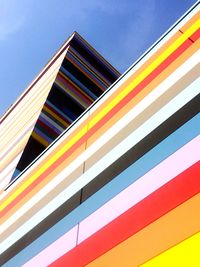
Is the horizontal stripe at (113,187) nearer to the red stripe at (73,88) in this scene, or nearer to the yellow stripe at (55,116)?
the yellow stripe at (55,116)

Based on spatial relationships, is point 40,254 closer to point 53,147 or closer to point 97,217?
point 97,217

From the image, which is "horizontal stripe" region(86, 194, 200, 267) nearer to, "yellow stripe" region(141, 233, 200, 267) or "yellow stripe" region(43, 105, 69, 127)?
"yellow stripe" region(141, 233, 200, 267)

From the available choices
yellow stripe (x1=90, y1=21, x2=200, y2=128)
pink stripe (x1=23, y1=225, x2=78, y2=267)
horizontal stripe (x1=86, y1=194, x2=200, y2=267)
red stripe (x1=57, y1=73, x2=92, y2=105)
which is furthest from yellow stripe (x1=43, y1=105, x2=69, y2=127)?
horizontal stripe (x1=86, y1=194, x2=200, y2=267)

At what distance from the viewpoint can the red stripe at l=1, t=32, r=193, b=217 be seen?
3484 mm

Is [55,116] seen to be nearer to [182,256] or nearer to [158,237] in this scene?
[158,237]

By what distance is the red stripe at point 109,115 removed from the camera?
348cm

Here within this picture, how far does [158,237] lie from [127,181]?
74 centimetres

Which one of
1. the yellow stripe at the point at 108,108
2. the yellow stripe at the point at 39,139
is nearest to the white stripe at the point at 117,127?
the yellow stripe at the point at 108,108

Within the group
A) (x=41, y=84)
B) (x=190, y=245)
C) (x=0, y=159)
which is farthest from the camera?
(x=41, y=84)

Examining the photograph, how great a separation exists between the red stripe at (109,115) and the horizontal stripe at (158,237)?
170 centimetres

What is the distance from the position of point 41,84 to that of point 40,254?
321 inches

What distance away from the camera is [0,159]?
26.3 ft

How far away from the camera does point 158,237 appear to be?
2131mm

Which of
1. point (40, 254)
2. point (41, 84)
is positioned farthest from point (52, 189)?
point (41, 84)
